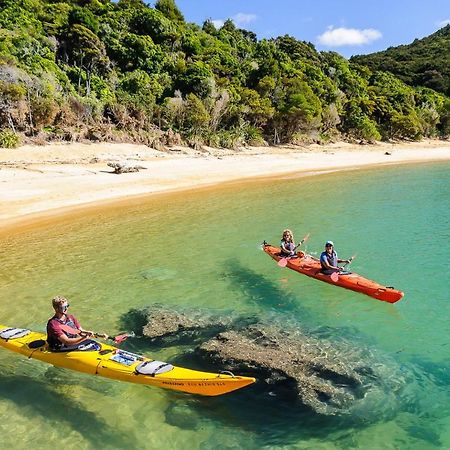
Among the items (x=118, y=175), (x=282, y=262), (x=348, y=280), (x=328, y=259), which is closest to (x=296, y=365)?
(x=348, y=280)

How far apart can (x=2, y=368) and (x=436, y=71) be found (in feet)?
327

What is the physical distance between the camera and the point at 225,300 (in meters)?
11.4

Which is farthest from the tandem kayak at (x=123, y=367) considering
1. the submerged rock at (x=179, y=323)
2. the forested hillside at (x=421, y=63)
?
the forested hillside at (x=421, y=63)

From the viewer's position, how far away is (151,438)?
21.5 feet

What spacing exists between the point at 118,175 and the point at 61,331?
67.0 feet

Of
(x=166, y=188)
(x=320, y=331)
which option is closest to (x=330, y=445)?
(x=320, y=331)

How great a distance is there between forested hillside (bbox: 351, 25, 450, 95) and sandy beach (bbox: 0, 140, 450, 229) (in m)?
51.0

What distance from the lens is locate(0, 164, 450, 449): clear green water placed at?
6.64m

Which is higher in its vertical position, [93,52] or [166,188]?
[93,52]

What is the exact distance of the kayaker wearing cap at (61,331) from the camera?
768cm

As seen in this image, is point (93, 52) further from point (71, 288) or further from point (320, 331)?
point (320, 331)

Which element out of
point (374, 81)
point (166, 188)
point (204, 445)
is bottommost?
point (204, 445)

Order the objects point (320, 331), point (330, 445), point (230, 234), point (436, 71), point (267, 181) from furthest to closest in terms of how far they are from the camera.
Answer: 1. point (436, 71)
2. point (267, 181)
3. point (230, 234)
4. point (320, 331)
5. point (330, 445)

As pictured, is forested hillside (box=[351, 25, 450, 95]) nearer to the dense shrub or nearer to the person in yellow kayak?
the dense shrub
